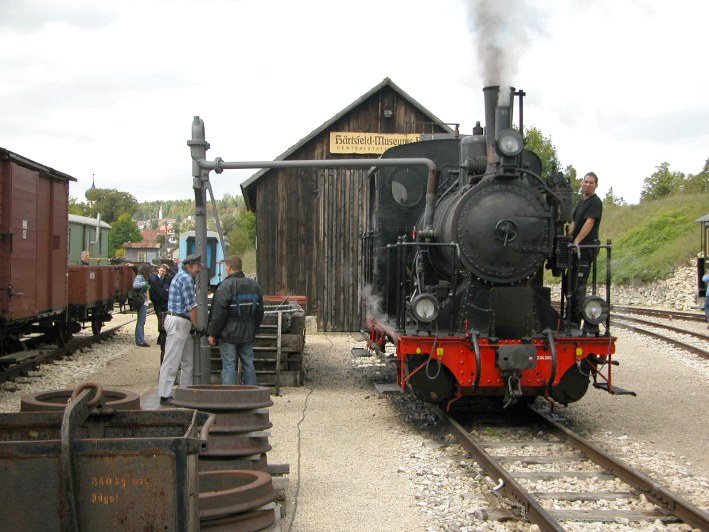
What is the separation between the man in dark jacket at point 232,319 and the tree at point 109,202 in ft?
249

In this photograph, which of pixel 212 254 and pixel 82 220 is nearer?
pixel 82 220

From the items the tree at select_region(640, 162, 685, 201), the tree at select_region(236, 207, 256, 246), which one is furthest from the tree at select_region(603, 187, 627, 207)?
the tree at select_region(236, 207, 256, 246)

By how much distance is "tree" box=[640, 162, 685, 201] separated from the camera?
5338 cm

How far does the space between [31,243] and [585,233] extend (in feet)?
26.5

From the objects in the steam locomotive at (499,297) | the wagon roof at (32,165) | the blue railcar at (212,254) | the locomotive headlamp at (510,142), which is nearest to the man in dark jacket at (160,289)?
the wagon roof at (32,165)

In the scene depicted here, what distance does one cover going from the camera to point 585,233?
8.10 m

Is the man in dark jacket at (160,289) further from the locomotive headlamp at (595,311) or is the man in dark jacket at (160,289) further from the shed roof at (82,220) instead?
the shed roof at (82,220)

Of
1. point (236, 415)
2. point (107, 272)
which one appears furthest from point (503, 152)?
point (107, 272)

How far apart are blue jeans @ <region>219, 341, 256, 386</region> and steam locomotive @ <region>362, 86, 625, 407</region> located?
161cm

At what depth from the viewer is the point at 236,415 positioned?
17.1ft

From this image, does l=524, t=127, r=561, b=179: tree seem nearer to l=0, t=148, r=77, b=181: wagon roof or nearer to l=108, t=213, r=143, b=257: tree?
l=0, t=148, r=77, b=181: wagon roof

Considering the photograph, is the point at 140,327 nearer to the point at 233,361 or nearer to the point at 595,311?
the point at 233,361

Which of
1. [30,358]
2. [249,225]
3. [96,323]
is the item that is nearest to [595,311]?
[30,358]

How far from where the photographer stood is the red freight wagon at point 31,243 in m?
10.3
